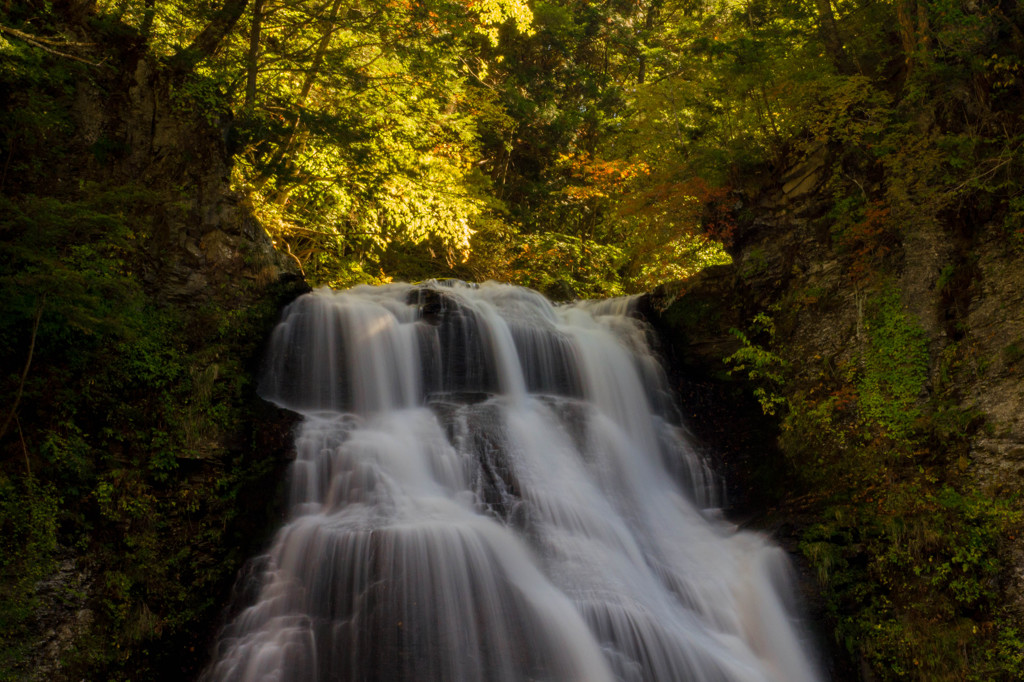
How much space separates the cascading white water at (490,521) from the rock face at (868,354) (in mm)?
997

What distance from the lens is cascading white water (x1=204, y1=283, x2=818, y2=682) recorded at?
211 inches

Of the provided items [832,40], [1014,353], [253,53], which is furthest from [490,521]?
[832,40]

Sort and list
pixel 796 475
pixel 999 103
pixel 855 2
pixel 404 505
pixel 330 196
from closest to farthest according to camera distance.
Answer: pixel 404 505, pixel 999 103, pixel 796 475, pixel 855 2, pixel 330 196

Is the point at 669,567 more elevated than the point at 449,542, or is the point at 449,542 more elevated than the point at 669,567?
the point at 449,542

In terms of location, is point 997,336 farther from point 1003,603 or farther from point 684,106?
point 684,106

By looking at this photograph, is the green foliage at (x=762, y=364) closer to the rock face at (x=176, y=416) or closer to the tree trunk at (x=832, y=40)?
the tree trunk at (x=832, y=40)

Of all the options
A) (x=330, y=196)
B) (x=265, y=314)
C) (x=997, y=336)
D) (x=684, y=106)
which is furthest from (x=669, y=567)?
(x=684, y=106)

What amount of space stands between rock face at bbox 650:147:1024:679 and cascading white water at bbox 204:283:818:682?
1.00m

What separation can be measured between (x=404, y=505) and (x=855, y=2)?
36.0 ft

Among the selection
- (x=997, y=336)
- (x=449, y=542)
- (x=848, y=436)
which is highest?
(x=997, y=336)

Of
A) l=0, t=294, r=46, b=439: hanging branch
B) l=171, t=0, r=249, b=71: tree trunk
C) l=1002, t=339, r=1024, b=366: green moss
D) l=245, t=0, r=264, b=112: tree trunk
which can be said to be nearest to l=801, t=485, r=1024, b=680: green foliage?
l=1002, t=339, r=1024, b=366: green moss

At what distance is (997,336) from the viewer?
22.8 feet

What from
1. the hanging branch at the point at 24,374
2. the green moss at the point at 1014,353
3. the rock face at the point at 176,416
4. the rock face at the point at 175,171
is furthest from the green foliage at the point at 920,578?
the hanging branch at the point at 24,374

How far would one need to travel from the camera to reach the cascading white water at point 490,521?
5348 mm
